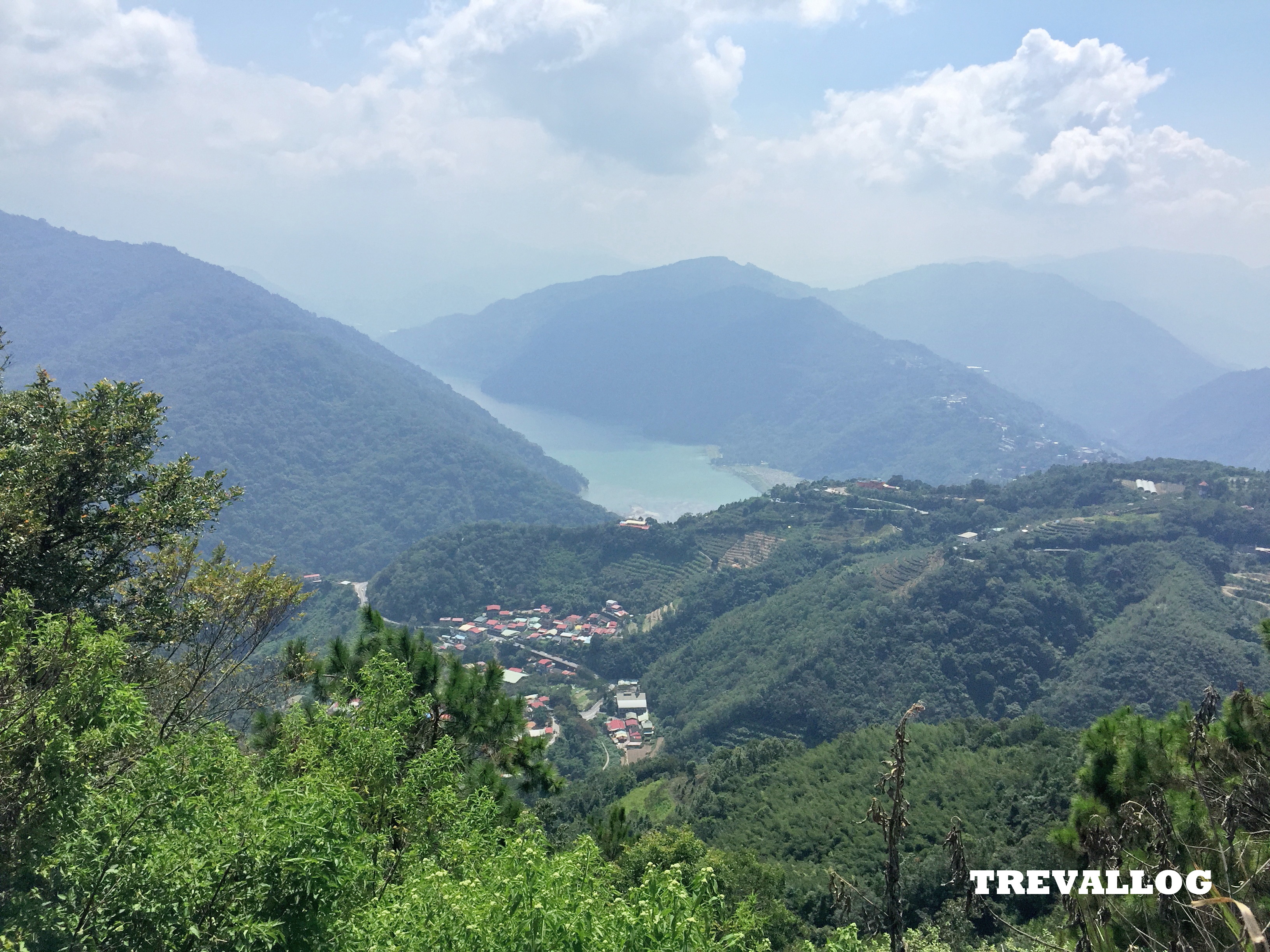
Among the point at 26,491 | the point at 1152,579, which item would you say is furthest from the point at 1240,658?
the point at 26,491

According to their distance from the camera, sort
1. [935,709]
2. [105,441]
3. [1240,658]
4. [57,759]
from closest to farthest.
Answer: [57,759], [105,441], [1240,658], [935,709]

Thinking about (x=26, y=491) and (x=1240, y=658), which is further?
(x=1240, y=658)

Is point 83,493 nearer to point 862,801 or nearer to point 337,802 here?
point 337,802

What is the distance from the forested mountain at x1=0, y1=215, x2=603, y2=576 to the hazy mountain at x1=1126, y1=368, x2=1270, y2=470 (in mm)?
132509

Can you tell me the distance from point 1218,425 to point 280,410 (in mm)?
189120

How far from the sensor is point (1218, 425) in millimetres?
151125

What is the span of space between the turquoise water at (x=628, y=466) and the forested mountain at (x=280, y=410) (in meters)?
9.16

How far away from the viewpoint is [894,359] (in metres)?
174

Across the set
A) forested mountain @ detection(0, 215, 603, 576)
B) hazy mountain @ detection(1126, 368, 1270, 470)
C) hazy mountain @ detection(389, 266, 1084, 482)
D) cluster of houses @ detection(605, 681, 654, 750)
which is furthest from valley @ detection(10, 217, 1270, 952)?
hazy mountain @ detection(389, 266, 1084, 482)

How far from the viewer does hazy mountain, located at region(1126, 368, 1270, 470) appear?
460ft

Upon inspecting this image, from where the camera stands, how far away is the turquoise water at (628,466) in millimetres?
106062

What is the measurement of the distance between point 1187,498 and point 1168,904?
6171 cm

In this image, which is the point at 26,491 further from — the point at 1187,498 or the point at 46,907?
the point at 1187,498

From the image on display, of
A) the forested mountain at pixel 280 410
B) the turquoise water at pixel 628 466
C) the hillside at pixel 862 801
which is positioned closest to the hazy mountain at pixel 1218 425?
the turquoise water at pixel 628 466
